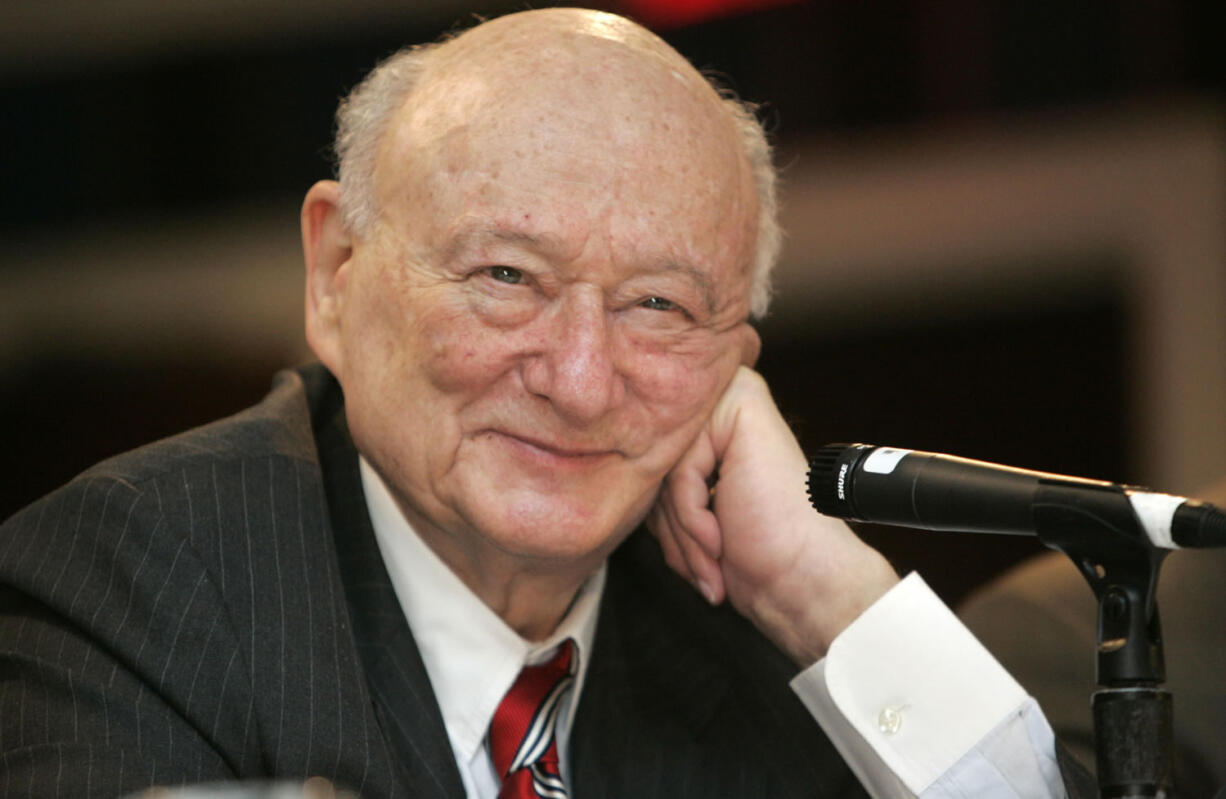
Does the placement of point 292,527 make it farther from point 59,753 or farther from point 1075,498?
point 1075,498

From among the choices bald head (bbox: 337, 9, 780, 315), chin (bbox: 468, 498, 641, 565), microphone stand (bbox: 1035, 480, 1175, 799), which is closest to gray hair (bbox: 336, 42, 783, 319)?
bald head (bbox: 337, 9, 780, 315)

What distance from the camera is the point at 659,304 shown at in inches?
79.6

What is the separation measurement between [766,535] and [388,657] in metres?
0.55

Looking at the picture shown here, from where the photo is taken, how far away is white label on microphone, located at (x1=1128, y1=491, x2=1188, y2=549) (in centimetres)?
142

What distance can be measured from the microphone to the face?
395mm

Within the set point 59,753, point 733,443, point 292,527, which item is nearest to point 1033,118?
point 733,443

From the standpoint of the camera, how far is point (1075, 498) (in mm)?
1489

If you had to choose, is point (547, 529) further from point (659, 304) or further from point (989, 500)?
point (989, 500)

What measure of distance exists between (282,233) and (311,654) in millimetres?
4117

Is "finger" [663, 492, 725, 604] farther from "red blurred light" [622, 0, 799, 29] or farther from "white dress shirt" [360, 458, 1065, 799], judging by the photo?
"red blurred light" [622, 0, 799, 29]

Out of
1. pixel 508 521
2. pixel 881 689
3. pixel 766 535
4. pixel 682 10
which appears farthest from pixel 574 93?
pixel 682 10

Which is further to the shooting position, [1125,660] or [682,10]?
[682,10]

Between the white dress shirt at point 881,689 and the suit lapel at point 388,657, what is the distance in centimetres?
5

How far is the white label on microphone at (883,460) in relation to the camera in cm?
162
